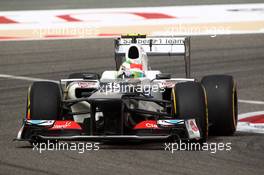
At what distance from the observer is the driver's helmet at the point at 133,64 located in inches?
539

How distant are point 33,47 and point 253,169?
13967mm

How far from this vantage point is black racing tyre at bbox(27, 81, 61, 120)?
12.2 meters

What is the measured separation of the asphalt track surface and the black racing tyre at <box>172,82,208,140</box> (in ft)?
1.46

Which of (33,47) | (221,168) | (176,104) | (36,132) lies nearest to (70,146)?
(36,132)

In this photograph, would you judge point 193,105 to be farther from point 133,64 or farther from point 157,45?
point 157,45

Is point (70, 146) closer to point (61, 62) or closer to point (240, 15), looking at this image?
→ point (61, 62)

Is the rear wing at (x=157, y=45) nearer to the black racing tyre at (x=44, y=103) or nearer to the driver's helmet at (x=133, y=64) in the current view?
the driver's helmet at (x=133, y=64)

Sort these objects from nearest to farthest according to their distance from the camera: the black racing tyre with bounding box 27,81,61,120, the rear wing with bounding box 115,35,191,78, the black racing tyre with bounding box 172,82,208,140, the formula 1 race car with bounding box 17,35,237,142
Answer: the formula 1 race car with bounding box 17,35,237,142
the black racing tyre with bounding box 172,82,208,140
the black racing tyre with bounding box 27,81,61,120
the rear wing with bounding box 115,35,191,78

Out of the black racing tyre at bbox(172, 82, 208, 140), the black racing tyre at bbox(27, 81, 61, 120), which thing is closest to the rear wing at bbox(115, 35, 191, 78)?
the black racing tyre at bbox(172, 82, 208, 140)

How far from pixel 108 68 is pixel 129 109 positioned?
8.22 metres

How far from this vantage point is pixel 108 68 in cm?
2042

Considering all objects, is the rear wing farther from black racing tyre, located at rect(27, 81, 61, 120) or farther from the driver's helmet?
black racing tyre, located at rect(27, 81, 61, 120)

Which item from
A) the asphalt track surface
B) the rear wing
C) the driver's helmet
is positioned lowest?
the asphalt track surface

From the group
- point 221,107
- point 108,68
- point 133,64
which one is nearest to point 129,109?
point 221,107
